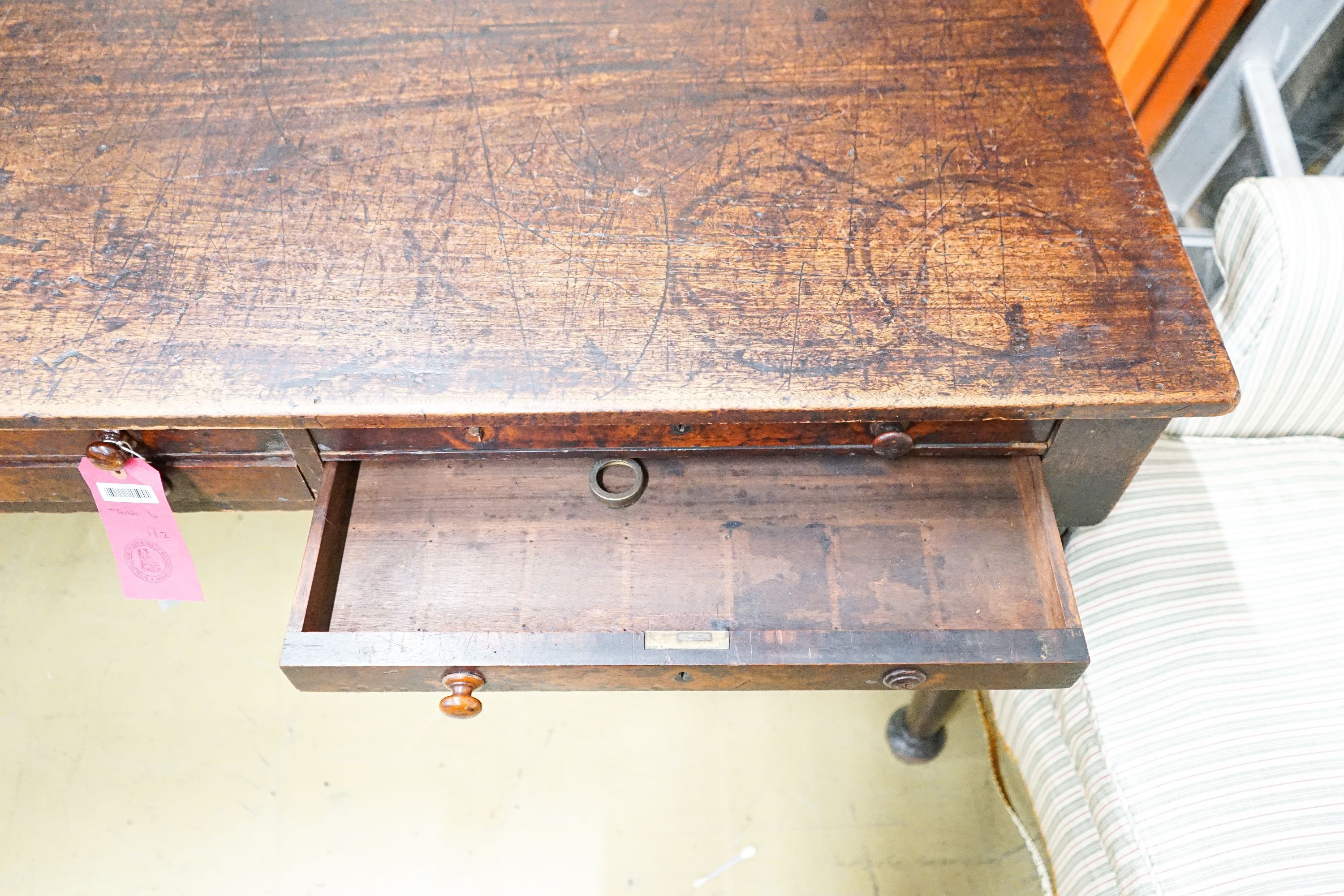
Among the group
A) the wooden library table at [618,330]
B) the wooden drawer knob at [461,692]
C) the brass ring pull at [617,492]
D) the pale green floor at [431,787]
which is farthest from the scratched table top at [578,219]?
the pale green floor at [431,787]

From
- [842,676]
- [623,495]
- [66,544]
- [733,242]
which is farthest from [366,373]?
[66,544]

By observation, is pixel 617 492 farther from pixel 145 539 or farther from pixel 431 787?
pixel 431 787

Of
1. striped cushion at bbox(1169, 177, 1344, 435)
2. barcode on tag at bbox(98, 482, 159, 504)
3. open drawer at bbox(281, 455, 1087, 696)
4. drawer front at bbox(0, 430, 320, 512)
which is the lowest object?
open drawer at bbox(281, 455, 1087, 696)

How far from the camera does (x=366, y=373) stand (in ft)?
2.73

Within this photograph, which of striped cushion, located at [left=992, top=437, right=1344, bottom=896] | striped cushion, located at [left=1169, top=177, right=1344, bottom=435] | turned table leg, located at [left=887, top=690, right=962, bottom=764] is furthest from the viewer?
turned table leg, located at [left=887, top=690, right=962, bottom=764]

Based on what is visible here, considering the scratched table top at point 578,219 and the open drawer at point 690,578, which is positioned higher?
the scratched table top at point 578,219

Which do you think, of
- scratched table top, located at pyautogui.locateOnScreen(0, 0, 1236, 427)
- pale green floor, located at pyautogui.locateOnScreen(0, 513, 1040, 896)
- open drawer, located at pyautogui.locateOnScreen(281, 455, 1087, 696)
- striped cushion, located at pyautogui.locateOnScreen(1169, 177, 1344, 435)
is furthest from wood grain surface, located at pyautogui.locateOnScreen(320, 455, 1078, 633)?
pale green floor, located at pyautogui.locateOnScreen(0, 513, 1040, 896)

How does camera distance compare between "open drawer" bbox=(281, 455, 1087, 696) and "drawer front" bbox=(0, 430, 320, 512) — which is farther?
"drawer front" bbox=(0, 430, 320, 512)

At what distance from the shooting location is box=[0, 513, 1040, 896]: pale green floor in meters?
1.32

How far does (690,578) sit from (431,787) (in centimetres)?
74

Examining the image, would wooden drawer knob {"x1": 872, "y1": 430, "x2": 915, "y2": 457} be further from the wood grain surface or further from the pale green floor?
the pale green floor

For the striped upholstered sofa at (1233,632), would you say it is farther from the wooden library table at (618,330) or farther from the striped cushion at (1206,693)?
the wooden library table at (618,330)

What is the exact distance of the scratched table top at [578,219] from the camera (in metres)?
0.82

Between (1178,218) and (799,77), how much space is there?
1050 millimetres
